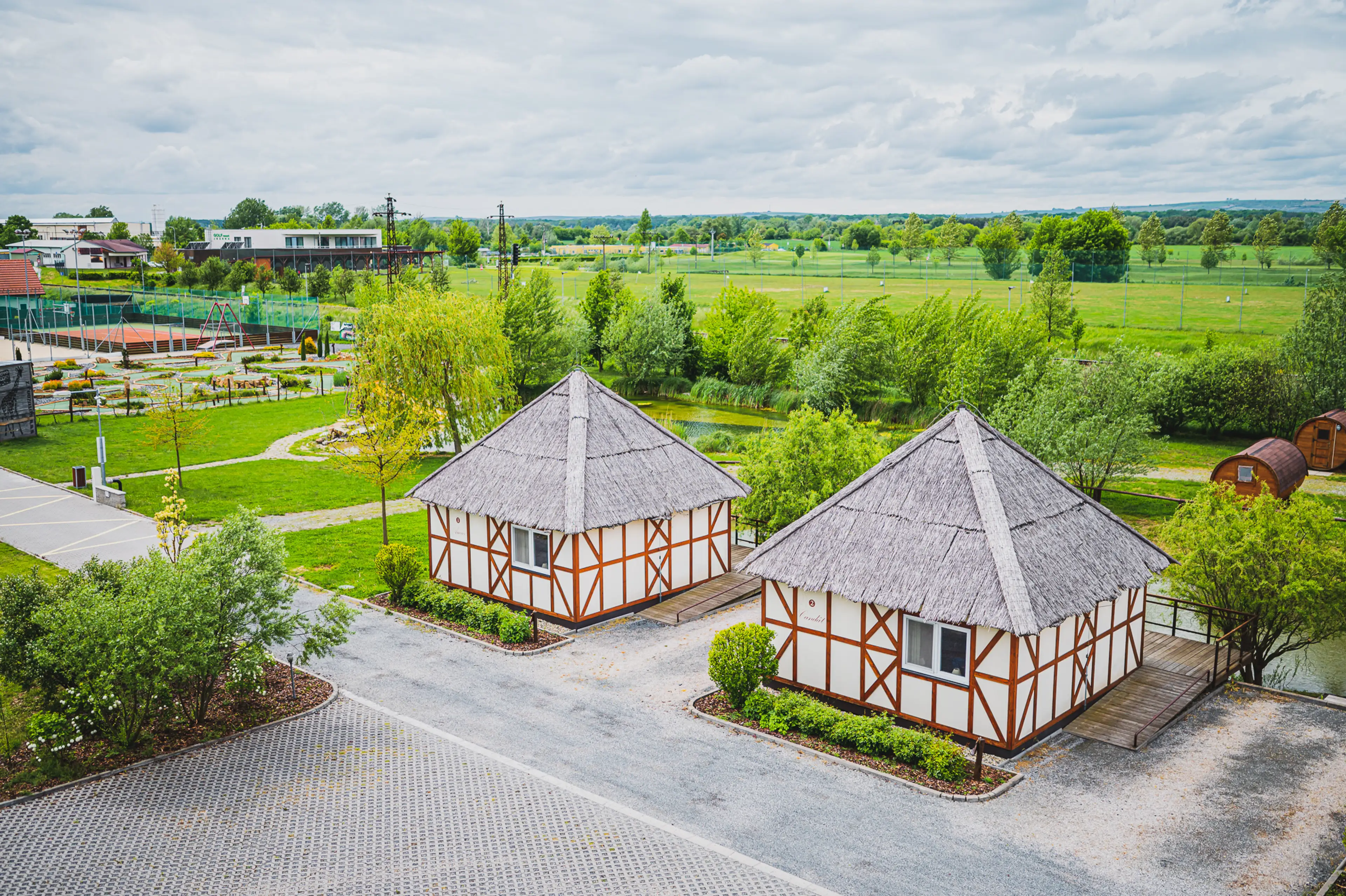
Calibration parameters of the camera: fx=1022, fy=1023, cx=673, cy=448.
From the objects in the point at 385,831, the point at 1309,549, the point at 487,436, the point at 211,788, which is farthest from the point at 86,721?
the point at 1309,549

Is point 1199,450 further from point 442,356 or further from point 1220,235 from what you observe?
point 1220,235

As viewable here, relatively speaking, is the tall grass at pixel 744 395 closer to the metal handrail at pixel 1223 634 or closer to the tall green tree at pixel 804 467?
the tall green tree at pixel 804 467

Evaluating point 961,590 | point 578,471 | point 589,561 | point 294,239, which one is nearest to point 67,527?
point 578,471

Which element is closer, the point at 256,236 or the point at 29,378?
the point at 29,378

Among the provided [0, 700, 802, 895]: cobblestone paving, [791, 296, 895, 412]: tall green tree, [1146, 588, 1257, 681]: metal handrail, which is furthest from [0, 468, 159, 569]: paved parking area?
[791, 296, 895, 412]: tall green tree

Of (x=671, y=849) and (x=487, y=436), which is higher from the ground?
(x=487, y=436)

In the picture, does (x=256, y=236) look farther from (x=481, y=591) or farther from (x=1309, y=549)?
(x=1309, y=549)

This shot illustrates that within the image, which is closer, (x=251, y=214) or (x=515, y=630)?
(x=515, y=630)
